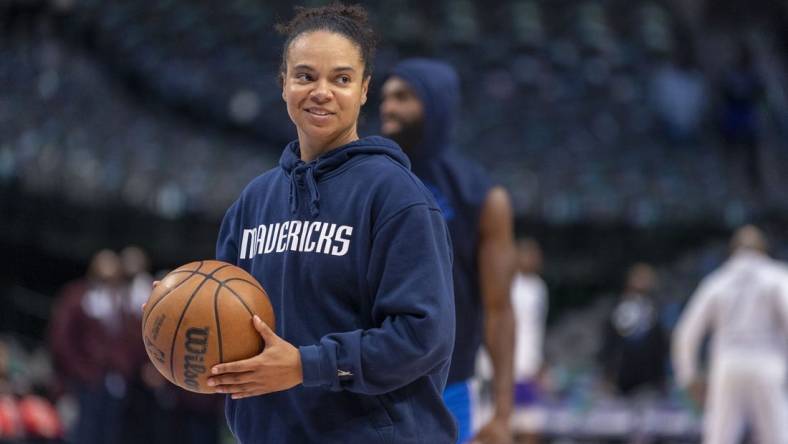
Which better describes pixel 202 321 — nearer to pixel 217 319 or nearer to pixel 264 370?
pixel 217 319

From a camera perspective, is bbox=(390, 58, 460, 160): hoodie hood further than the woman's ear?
Yes

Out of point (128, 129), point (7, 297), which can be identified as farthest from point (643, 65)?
point (7, 297)

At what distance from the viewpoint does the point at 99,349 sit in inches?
360

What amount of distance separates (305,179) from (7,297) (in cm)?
1038

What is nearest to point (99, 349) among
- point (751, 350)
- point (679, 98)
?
point (751, 350)

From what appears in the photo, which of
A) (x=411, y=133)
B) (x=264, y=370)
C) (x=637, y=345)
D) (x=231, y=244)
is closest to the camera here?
(x=264, y=370)

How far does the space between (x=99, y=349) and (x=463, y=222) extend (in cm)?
526

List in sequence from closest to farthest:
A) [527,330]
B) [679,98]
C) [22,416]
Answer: [22,416] → [527,330] → [679,98]

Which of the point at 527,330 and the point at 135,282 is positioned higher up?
the point at 135,282

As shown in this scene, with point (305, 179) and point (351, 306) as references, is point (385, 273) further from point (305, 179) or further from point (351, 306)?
point (305, 179)

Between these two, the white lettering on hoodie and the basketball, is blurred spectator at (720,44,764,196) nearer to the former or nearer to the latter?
the white lettering on hoodie

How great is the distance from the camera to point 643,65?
18000 mm

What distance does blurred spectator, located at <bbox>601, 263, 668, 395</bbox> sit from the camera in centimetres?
1131

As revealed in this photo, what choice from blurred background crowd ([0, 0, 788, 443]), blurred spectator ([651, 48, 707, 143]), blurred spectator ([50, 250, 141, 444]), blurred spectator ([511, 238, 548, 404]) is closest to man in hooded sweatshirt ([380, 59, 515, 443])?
blurred background crowd ([0, 0, 788, 443])
